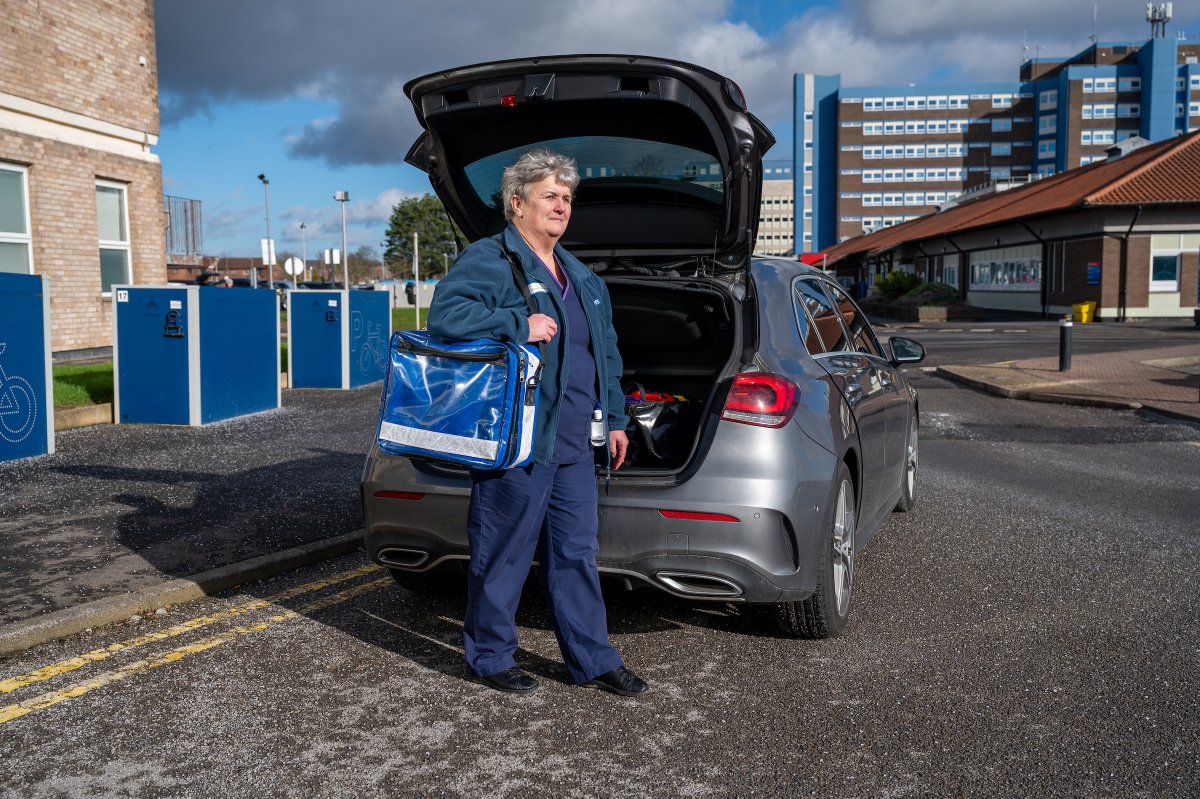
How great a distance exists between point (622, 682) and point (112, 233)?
1798 cm

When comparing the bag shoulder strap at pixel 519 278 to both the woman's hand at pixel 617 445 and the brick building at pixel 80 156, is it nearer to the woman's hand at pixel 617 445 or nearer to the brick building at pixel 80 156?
the woman's hand at pixel 617 445

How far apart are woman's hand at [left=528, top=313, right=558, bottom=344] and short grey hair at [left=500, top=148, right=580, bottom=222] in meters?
0.46

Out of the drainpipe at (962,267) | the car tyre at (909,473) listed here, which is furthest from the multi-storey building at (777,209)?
the car tyre at (909,473)

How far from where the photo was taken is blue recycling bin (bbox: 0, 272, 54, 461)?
8828 millimetres

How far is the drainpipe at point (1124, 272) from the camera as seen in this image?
3859 cm

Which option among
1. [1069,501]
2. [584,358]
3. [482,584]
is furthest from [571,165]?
[1069,501]

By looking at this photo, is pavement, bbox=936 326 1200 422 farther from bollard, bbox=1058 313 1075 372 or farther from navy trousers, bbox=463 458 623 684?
navy trousers, bbox=463 458 623 684

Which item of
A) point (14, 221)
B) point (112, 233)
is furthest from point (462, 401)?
point (112, 233)

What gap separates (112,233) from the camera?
19297 millimetres

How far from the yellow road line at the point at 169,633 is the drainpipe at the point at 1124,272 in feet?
126

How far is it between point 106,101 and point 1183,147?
3951cm

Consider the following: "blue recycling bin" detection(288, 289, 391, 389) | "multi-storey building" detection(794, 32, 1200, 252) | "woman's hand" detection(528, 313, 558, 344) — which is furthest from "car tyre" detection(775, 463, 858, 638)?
"multi-storey building" detection(794, 32, 1200, 252)

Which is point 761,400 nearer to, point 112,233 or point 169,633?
point 169,633

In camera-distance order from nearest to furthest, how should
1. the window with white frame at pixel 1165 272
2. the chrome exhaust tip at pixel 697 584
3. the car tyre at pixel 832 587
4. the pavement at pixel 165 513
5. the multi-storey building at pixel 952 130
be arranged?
the chrome exhaust tip at pixel 697 584 < the car tyre at pixel 832 587 < the pavement at pixel 165 513 < the window with white frame at pixel 1165 272 < the multi-storey building at pixel 952 130
